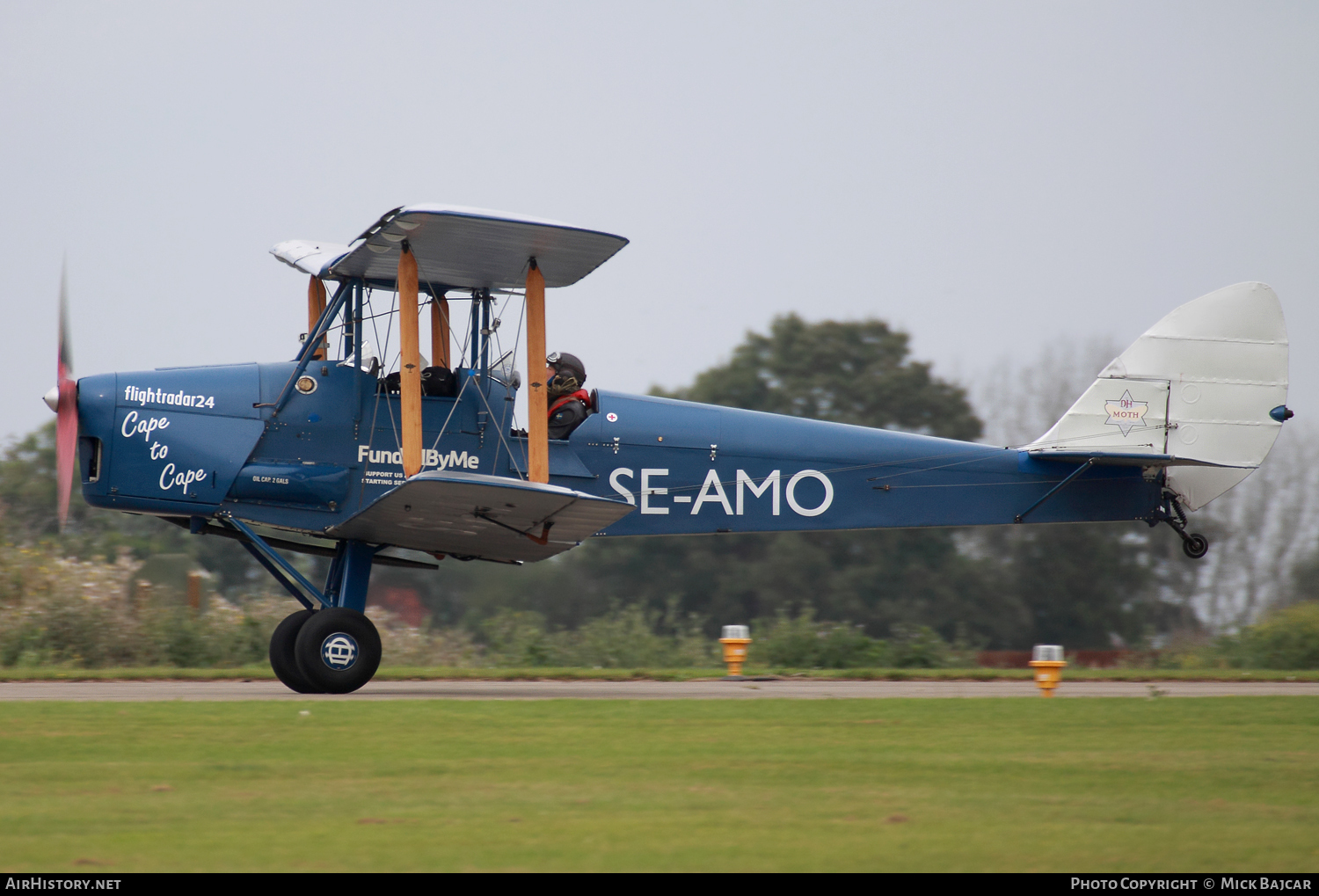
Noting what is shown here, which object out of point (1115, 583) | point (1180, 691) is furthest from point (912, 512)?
point (1115, 583)

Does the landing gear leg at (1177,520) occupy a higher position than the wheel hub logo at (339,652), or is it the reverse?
the landing gear leg at (1177,520)

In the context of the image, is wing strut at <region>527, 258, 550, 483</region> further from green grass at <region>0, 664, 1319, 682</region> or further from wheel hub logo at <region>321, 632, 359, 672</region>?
green grass at <region>0, 664, 1319, 682</region>

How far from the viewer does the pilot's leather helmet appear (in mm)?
10234

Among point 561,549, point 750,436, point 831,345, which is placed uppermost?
point 831,345

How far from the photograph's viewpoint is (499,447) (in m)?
9.93

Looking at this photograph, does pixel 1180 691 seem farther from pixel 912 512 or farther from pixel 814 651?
pixel 814 651

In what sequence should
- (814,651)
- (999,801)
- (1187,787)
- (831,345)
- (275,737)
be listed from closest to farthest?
(999,801)
(1187,787)
(275,737)
(814,651)
(831,345)

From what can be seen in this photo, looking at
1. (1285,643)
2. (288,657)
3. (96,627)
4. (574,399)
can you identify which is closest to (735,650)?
(574,399)

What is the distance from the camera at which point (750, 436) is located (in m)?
10.8

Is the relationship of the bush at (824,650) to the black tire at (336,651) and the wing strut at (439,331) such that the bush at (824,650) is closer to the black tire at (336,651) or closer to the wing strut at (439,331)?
the wing strut at (439,331)

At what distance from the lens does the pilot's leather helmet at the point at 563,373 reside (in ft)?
33.6

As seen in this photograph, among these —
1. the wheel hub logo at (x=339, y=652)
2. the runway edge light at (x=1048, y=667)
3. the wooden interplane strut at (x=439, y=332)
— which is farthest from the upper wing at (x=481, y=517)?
the runway edge light at (x=1048, y=667)

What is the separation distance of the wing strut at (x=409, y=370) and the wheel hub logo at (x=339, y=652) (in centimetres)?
132

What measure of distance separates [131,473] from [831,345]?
2280 cm
